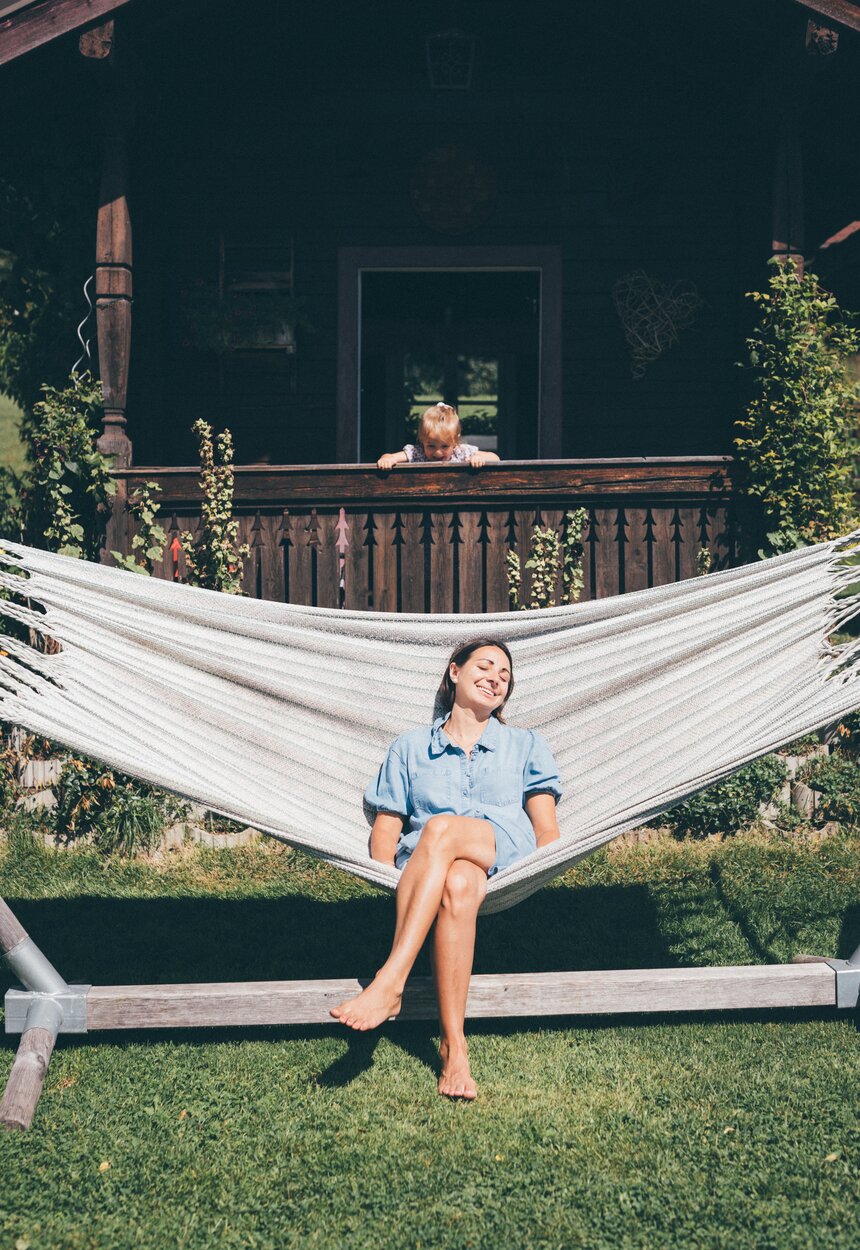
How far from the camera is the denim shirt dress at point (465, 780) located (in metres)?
3.05

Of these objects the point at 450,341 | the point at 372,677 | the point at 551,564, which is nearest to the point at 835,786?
the point at 551,564

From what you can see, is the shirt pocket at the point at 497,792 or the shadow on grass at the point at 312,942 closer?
the shirt pocket at the point at 497,792

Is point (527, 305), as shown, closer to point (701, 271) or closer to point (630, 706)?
point (701, 271)

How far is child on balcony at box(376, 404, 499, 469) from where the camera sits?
527cm

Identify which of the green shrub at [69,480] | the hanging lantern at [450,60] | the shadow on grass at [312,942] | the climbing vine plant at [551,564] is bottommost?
the shadow on grass at [312,942]

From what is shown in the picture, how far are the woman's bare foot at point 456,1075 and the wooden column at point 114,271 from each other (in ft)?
11.3

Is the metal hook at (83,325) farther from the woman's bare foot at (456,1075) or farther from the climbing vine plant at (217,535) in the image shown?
the woman's bare foot at (456,1075)

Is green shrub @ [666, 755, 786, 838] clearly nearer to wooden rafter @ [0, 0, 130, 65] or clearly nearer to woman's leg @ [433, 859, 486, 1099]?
woman's leg @ [433, 859, 486, 1099]

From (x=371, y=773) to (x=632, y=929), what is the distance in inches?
50.2

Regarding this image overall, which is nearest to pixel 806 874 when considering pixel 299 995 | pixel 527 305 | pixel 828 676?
pixel 828 676

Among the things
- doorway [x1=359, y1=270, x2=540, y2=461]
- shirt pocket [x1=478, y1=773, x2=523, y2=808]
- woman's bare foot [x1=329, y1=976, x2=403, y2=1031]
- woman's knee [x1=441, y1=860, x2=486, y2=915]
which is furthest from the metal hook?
woman's bare foot [x1=329, y1=976, x2=403, y2=1031]

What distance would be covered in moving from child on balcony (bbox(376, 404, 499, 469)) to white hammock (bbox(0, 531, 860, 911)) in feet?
6.62

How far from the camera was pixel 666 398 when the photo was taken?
23.0 ft

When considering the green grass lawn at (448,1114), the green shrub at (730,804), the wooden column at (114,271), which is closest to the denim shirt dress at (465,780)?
the green grass lawn at (448,1114)
